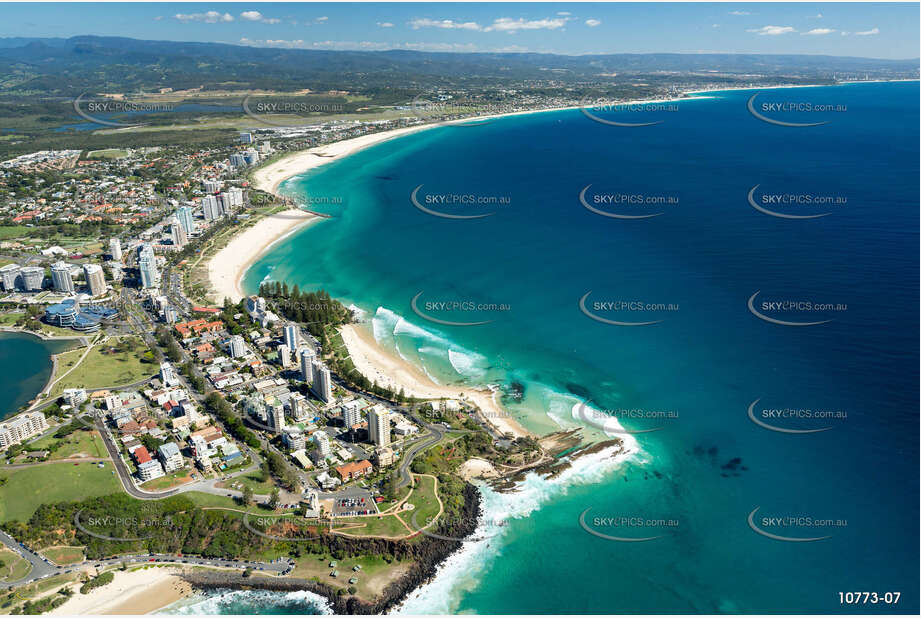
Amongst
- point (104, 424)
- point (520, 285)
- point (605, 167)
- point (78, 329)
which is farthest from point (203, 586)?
point (605, 167)

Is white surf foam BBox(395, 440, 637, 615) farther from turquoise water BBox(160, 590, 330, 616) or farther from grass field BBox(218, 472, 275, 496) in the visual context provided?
grass field BBox(218, 472, 275, 496)

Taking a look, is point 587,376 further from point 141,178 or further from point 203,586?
point 141,178

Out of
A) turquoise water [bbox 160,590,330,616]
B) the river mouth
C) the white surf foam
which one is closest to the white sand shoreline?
the white surf foam

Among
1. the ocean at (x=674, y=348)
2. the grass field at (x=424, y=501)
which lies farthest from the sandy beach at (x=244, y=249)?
the grass field at (x=424, y=501)

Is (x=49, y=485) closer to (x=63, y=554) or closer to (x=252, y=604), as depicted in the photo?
(x=63, y=554)

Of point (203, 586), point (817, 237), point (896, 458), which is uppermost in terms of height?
point (817, 237)

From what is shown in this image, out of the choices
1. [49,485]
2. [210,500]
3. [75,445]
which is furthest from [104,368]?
[210,500]
